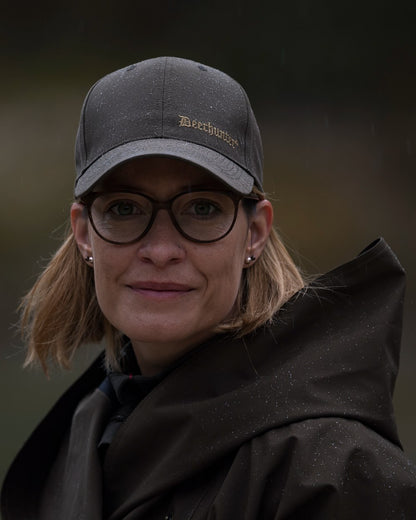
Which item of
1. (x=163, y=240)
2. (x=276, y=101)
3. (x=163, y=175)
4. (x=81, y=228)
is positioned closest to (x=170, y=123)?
(x=163, y=175)

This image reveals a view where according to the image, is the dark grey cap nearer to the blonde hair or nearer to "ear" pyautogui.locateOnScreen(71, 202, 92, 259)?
"ear" pyautogui.locateOnScreen(71, 202, 92, 259)

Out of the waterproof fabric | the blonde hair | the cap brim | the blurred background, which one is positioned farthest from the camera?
the blurred background

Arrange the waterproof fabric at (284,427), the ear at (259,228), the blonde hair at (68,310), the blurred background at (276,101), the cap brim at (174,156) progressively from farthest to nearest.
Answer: the blurred background at (276,101)
the blonde hair at (68,310)
the ear at (259,228)
the cap brim at (174,156)
the waterproof fabric at (284,427)

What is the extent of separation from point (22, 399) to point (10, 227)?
4.81ft

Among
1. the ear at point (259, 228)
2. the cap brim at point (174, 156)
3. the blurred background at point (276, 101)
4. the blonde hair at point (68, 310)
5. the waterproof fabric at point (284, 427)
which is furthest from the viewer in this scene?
the blurred background at point (276, 101)

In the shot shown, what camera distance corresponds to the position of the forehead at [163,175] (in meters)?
1.50

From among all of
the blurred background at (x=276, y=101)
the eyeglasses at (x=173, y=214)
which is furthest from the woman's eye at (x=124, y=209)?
the blurred background at (x=276, y=101)

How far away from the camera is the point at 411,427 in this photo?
16.7ft

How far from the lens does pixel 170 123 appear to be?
4.99 feet

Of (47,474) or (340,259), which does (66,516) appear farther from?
(340,259)

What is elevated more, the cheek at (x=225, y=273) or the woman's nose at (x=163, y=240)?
the woman's nose at (x=163, y=240)

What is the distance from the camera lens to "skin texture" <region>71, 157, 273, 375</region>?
150 cm

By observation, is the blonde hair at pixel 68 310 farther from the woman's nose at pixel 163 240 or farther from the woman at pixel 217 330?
the woman's nose at pixel 163 240

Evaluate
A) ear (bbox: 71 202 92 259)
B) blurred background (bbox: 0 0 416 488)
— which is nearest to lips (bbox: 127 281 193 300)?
ear (bbox: 71 202 92 259)
